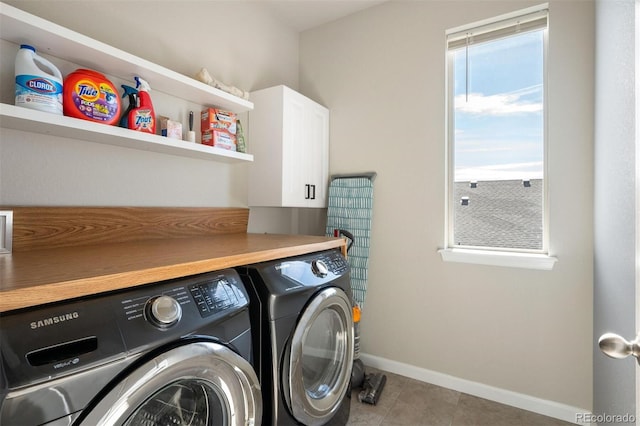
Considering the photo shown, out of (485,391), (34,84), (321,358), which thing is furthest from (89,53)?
(485,391)

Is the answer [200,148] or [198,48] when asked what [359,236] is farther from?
[198,48]

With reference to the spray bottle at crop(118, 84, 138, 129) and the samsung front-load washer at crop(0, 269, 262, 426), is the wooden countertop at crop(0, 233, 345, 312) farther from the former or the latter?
the spray bottle at crop(118, 84, 138, 129)

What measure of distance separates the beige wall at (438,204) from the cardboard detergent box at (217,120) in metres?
0.97

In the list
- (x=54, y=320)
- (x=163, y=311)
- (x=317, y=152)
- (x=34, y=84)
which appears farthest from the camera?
(x=317, y=152)

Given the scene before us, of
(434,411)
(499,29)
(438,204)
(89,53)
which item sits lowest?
(434,411)

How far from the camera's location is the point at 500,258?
1.92 m

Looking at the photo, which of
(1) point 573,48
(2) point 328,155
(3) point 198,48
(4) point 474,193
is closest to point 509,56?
(1) point 573,48

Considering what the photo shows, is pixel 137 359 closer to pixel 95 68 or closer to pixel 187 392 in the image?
pixel 187 392

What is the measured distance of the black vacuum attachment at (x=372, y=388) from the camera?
192cm

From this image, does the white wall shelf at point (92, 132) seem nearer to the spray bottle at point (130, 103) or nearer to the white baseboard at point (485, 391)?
Result: the spray bottle at point (130, 103)

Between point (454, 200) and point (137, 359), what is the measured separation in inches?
80.5

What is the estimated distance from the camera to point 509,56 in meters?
2.00

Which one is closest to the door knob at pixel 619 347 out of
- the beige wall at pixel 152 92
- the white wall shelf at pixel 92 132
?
the white wall shelf at pixel 92 132

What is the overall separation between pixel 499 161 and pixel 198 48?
2.05m
